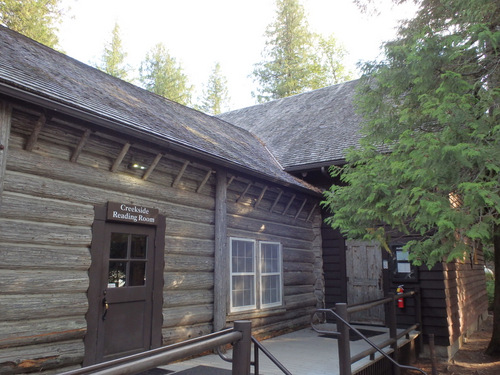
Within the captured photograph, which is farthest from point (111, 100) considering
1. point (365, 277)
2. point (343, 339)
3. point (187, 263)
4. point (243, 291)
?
point (365, 277)

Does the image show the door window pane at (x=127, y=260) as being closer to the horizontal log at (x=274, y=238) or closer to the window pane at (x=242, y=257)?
the horizontal log at (x=274, y=238)

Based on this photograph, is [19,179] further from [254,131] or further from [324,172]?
[254,131]

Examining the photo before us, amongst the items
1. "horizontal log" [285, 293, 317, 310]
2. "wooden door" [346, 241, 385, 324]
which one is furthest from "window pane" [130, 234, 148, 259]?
"wooden door" [346, 241, 385, 324]

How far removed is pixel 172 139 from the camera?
22.4ft

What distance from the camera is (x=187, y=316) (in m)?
7.32

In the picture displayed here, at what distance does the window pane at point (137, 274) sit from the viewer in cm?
652

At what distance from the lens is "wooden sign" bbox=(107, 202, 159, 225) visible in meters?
6.23

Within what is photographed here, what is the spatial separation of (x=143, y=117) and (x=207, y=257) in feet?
9.47

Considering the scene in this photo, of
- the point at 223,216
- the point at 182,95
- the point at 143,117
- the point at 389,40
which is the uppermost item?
the point at 182,95

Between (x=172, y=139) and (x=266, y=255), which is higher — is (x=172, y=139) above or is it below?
above

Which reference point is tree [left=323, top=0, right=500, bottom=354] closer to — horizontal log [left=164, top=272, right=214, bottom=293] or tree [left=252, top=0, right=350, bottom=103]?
horizontal log [left=164, top=272, right=214, bottom=293]

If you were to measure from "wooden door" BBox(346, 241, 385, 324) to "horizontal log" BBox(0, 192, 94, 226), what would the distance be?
7.07 meters

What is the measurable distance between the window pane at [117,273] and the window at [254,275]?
2.67m

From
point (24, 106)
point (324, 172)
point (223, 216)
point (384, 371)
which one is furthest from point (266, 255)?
point (24, 106)
